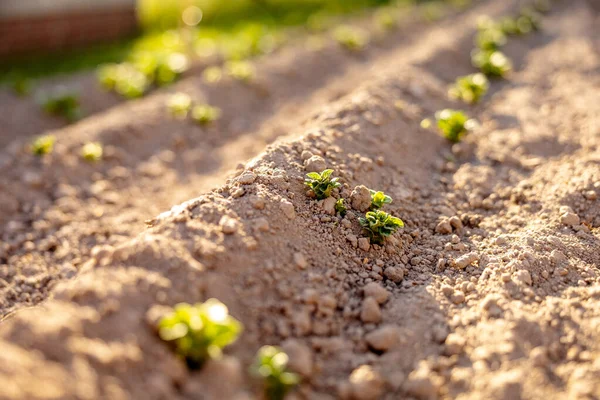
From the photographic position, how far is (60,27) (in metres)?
9.87

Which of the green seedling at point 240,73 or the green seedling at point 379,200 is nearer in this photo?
the green seedling at point 379,200

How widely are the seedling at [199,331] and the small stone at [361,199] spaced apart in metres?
1.50

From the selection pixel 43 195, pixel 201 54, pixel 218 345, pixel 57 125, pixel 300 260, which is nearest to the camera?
pixel 218 345

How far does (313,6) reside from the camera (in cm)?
1242

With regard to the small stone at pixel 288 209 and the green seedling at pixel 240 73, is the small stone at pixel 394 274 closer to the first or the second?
the small stone at pixel 288 209

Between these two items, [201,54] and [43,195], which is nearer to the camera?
[43,195]

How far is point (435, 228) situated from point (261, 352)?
6.04 feet

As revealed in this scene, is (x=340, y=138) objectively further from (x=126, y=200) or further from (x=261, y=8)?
(x=261, y=8)

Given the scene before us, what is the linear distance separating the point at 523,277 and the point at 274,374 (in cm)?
164

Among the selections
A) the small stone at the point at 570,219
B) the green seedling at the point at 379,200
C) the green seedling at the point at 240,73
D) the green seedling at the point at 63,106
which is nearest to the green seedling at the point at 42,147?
the green seedling at the point at 63,106

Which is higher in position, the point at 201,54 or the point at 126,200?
the point at 201,54

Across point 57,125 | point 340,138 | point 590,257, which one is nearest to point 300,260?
point 340,138

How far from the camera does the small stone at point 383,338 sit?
8.87ft

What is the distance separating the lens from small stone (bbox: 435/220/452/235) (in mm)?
3684
